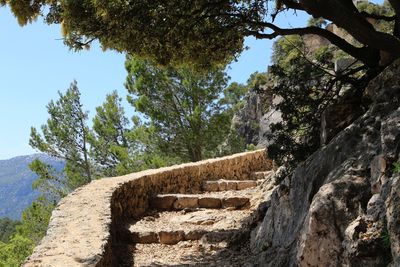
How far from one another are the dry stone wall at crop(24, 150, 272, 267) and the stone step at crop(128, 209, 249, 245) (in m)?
0.36

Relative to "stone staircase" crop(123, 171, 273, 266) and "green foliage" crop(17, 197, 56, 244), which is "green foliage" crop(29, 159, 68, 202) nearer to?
"green foliage" crop(17, 197, 56, 244)

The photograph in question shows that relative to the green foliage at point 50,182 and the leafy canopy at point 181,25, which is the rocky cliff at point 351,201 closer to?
the leafy canopy at point 181,25

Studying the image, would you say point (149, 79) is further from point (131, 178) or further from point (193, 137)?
point (131, 178)

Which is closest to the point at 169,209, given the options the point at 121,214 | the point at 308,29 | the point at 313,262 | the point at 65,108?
the point at 121,214

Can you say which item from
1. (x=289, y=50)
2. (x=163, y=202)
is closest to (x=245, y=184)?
(x=163, y=202)

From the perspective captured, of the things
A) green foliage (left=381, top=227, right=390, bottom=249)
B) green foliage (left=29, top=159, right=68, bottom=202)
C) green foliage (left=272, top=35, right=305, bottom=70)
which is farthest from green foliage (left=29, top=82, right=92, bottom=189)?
green foliage (left=381, top=227, right=390, bottom=249)

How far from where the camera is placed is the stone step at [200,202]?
9.04 meters

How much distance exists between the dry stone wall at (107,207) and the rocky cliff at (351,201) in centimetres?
204

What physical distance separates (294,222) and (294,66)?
3.01 metres

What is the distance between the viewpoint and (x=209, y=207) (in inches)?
360

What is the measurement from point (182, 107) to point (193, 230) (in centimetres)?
1286

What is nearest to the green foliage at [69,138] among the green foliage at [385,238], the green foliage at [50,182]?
the green foliage at [50,182]

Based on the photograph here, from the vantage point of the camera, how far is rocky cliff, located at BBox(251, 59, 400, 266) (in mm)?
3252

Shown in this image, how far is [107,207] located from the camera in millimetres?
6848
